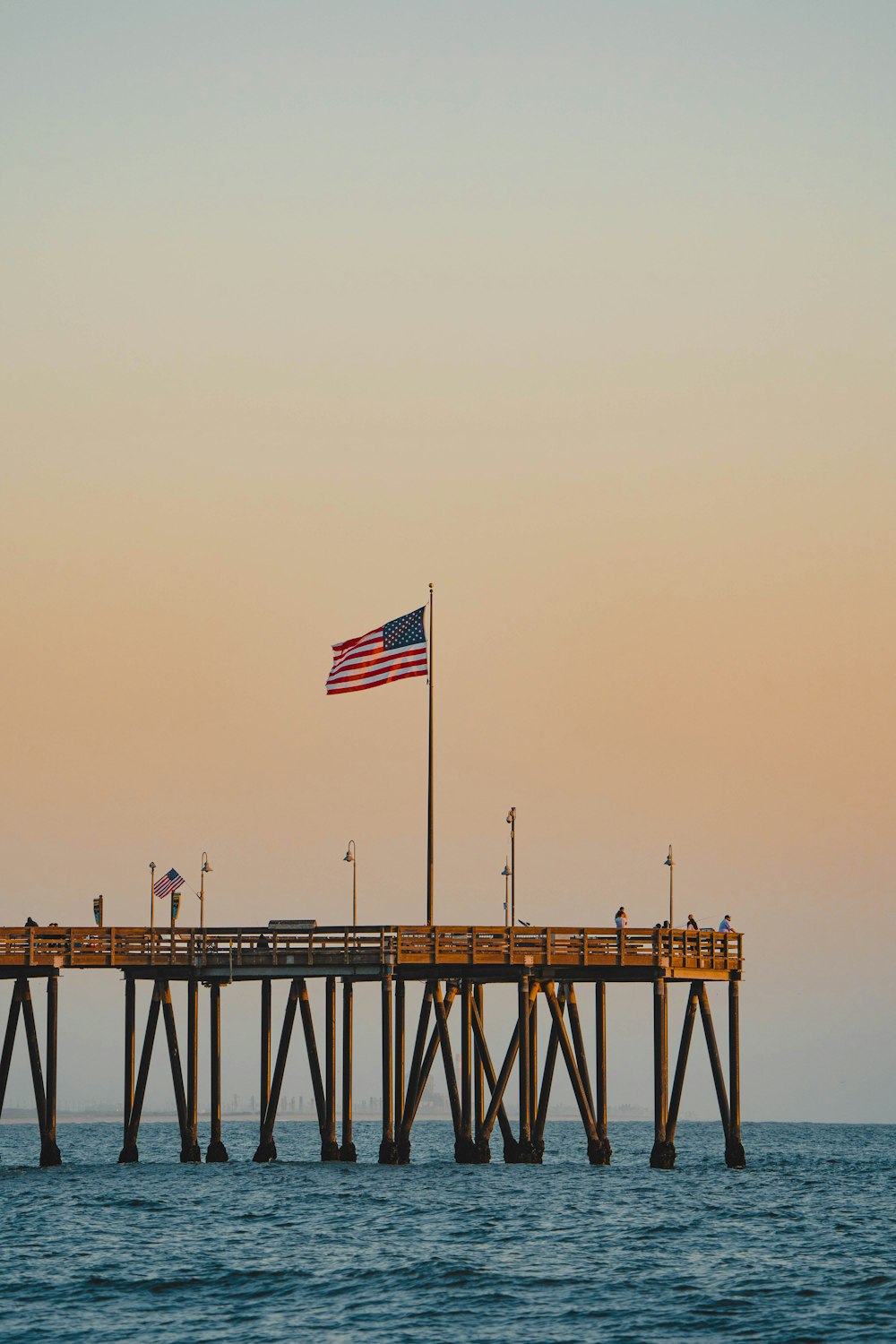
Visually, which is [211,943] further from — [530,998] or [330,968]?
[530,998]

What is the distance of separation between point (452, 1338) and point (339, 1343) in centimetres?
210

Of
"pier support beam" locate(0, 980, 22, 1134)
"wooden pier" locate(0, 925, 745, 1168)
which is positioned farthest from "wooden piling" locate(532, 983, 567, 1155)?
"pier support beam" locate(0, 980, 22, 1134)

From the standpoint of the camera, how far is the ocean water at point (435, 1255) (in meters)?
38.4

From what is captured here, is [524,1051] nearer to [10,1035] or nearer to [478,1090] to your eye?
[478,1090]

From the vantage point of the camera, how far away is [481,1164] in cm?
6431

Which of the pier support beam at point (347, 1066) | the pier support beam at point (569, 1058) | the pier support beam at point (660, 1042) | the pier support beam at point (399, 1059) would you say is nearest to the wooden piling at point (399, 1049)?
the pier support beam at point (399, 1059)

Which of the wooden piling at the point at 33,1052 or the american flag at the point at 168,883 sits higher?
the american flag at the point at 168,883

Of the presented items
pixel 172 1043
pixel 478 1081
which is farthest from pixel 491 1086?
pixel 172 1043

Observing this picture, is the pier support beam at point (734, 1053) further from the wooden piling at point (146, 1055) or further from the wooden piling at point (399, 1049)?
the wooden piling at point (146, 1055)

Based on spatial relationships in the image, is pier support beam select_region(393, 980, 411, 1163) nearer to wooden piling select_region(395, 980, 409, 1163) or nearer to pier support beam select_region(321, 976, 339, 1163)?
wooden piling select_region(395, 980, 409, 1163)

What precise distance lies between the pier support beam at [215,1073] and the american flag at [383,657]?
32.7 feet

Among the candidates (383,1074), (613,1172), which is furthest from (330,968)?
(613,1172)

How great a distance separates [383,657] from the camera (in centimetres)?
6159

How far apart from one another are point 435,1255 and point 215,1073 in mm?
17954
